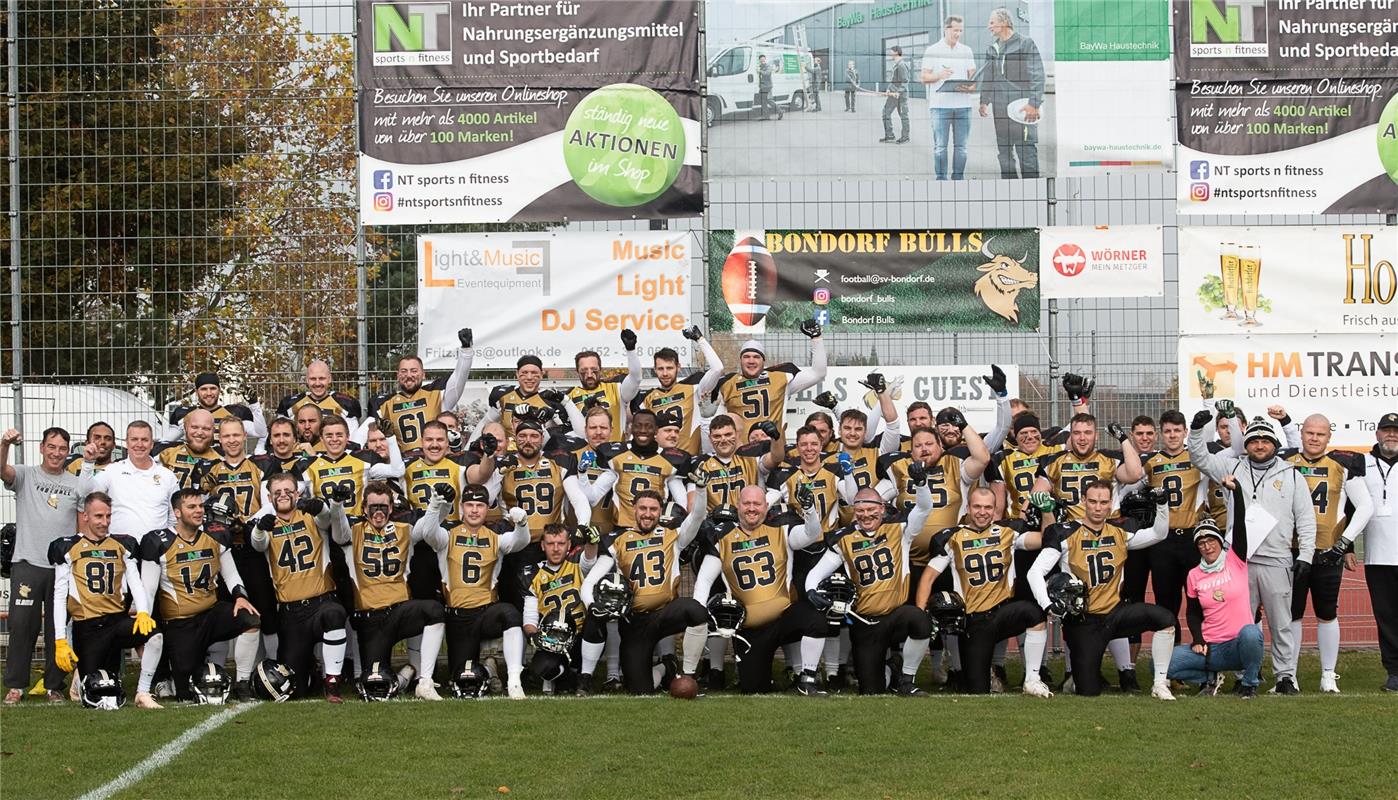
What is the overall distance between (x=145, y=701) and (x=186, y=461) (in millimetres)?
1900

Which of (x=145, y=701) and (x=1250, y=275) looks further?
(x=1250, y=275)

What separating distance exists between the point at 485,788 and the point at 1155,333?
7.40 metres

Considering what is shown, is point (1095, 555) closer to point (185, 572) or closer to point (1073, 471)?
point (1073, 471)

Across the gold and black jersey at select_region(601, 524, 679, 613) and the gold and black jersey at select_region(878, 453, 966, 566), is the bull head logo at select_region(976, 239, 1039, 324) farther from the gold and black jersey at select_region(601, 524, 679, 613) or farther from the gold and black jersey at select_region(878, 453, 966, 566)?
the gold and black jersey at select_region(601, 524, 679, 613)

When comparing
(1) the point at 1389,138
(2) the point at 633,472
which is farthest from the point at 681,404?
(1) the point at 1389,138

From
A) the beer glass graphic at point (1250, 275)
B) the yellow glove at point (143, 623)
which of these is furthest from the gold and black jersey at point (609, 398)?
the beer glass graphic at point (1250, 275)

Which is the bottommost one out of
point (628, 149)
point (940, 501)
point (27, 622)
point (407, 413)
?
point (27, 622)

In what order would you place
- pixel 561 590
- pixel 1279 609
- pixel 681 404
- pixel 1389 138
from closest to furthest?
1. pixel 1279 609
2. pixel 561 590
3. pixel 681 404
4. pixel 1389 138

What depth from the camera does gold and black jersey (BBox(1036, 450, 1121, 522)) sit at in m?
10.2

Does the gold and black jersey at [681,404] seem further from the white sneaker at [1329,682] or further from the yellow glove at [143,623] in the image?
the white sneaker at [1329,682]

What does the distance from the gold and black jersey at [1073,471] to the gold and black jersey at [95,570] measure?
6.04 meters

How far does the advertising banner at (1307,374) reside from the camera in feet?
39.5

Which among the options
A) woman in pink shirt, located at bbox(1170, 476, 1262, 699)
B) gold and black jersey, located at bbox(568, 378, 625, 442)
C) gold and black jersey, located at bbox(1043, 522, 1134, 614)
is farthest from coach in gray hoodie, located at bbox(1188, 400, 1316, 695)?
gold and black jersey, located at bbox(568, 378, 625, 442)

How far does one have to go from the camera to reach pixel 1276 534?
9.67m
